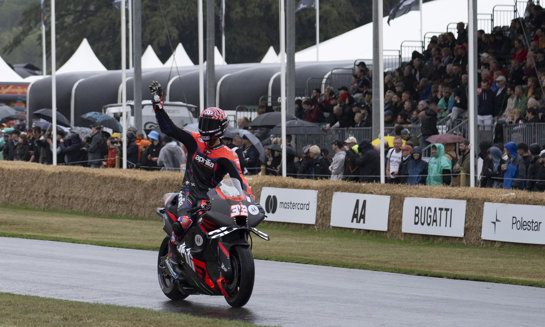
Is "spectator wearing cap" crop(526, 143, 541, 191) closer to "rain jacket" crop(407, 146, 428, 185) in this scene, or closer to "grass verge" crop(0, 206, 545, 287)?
"grass verge" crop(0, 206, 545, 287)

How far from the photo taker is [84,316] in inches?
403

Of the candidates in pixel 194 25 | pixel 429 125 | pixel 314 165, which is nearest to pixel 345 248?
pixel 314 165

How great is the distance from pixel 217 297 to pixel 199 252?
4.35ft

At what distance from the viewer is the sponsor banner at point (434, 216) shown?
19609 millimetres

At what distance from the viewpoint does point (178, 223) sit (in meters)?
11.5

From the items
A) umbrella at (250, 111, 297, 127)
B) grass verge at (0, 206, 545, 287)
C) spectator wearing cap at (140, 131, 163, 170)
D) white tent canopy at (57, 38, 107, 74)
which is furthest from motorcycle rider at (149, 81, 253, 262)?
white tent canopy at (57, 38, 107, 74)

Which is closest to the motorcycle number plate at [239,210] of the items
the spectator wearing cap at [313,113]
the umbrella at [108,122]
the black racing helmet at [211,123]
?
the black racing helmet at [211,123]

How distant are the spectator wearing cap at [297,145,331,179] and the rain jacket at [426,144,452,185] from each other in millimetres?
2921

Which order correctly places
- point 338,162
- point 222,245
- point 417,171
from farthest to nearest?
point 338,162, point 417,171, point 222,245

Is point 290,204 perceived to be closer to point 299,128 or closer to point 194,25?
point 299,128

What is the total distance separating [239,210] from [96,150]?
68.2 feet

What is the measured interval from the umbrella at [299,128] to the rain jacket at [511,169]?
8112 mm

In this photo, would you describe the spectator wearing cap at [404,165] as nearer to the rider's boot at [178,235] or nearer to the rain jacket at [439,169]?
the rain jacket at [439,169]

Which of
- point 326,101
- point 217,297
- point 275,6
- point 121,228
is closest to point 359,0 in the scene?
point 275,6
